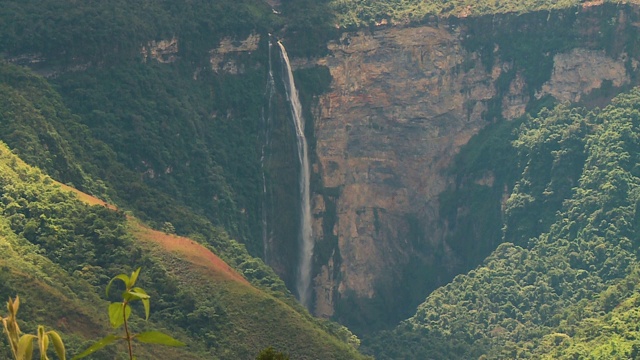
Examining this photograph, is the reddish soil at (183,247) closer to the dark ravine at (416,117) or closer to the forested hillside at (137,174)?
the forested hillside at (137,174)

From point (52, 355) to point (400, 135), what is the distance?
2622cm

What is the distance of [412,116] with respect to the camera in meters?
54.1

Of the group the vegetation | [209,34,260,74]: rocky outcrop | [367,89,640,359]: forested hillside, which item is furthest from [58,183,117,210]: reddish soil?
the vegetation

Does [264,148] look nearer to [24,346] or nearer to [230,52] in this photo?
[230,52]

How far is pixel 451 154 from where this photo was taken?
2167 inches

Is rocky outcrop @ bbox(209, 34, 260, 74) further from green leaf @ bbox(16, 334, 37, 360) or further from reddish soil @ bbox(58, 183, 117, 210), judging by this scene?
green leaf @ bbox(16, 334, 37, 360)

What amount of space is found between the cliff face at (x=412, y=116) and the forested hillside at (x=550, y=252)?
164cm

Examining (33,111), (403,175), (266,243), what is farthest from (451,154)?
(33,111)

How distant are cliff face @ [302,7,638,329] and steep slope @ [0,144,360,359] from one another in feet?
47.2

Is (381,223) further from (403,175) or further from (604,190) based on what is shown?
(604,190)

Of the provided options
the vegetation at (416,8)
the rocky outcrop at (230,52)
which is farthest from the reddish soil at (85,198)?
the vegetation at (416,8)

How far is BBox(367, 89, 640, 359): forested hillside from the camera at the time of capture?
4747 centimetres

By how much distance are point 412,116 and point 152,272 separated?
19635 mm

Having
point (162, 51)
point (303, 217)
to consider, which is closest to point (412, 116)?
point (303, 217)
